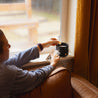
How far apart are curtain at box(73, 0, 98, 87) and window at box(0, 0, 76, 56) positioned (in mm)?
158

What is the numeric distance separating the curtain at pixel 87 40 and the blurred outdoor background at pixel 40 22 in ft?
1.15

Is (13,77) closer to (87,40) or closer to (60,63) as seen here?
(60,63)

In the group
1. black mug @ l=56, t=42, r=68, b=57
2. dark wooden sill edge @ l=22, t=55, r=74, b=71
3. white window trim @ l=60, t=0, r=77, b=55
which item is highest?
white window trim @ l=60, t=0, r=77, b=55

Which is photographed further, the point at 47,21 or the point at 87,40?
the point at 47,21

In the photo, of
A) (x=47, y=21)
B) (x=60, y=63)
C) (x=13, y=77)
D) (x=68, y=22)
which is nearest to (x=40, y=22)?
(x=47, y=21)

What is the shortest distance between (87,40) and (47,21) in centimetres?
49

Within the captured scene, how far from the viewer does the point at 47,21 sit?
64.4 inches

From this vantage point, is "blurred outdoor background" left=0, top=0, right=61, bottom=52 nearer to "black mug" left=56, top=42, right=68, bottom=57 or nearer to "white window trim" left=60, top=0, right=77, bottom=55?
"white window trim" left=60, top=0, right=77, bottom=55

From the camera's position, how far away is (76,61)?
151 cm

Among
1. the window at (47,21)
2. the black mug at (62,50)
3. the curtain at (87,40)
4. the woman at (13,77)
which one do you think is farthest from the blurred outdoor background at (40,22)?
the woman at (13,77)

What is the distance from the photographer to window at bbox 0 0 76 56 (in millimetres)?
1521

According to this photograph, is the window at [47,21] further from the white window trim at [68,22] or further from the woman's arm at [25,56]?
the woman's arm at [25,56]

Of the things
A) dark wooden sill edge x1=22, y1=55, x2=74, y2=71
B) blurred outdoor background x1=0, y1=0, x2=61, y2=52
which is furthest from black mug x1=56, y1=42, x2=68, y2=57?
blurred outdoor background x1=0, y1=0, x2=61, y2=52

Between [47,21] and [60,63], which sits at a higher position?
[47,21]
